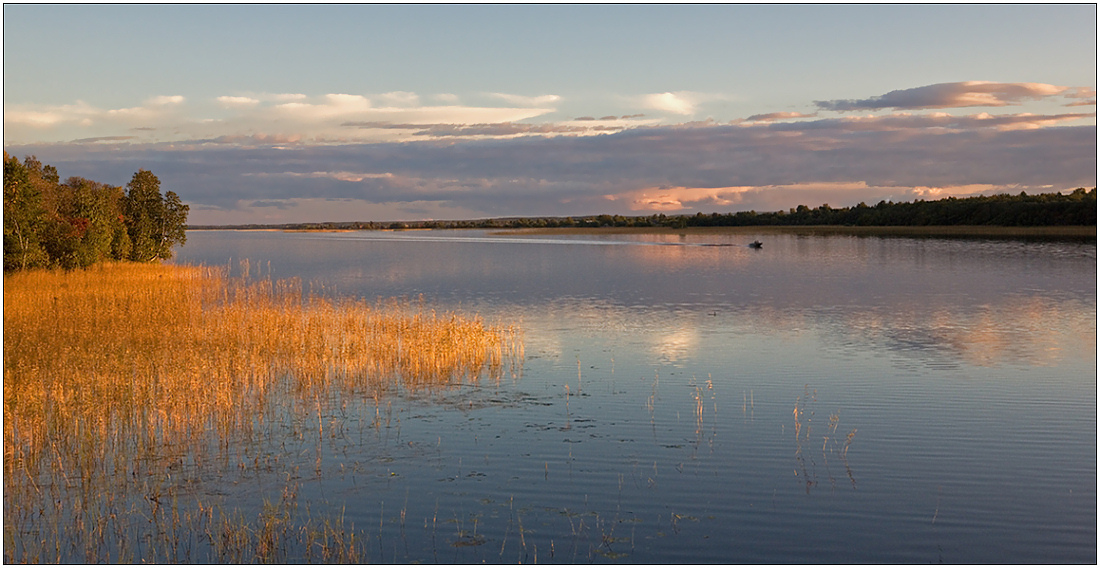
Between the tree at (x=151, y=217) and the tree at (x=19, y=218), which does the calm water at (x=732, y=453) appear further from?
the tree at (x=151, y=217)

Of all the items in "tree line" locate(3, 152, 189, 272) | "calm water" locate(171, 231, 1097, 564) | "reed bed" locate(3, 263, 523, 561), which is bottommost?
"calm water" locate(171, 231, 1097, 564)

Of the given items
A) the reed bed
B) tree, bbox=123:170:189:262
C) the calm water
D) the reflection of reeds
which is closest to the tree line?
tree, bbox=123:170:189:262

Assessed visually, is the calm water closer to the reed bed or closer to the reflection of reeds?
the reflection of reeds

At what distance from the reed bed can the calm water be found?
1182 millimetres

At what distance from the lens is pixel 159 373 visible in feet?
55.5

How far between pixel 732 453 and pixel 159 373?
10689 mm

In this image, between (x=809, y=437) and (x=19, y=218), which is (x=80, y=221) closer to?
(x=19, y=218)

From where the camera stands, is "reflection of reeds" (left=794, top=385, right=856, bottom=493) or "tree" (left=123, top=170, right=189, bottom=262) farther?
"tree" (left=123, top=170, right=189, bottom=262)

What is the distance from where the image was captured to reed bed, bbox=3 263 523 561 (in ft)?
35.5

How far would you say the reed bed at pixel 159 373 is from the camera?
35.5ft

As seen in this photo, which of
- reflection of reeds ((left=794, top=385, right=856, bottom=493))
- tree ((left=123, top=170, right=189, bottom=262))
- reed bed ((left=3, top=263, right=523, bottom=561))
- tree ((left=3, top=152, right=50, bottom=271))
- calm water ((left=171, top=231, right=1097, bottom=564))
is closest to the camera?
calm water ((left=171, top=231, right=1097, bottom=564))

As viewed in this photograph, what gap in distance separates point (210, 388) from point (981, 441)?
39.3 ft

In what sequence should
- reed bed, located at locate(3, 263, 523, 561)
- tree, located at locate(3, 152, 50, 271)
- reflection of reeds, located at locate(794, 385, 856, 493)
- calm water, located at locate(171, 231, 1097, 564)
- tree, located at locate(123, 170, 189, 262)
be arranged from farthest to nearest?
tree, located at locate(123, 170, 189, 262) → tree, located at locate(3, 152, 50, 271) → reflection of reeds, located at locate(794, 385, 856, 493) → reed bed, located at locate(3, 263, 523, 561) → calm water, located at locate(171, 231, 1097, 564)

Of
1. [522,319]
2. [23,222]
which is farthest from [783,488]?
[23,222]
